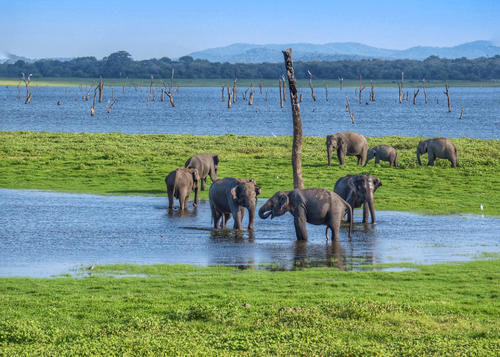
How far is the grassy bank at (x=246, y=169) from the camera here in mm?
29000

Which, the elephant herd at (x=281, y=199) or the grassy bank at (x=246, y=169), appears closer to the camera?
the elephant herd at (x=281, y=199)

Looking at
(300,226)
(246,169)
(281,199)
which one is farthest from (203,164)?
(300,226)

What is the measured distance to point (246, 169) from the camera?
35.6 metres

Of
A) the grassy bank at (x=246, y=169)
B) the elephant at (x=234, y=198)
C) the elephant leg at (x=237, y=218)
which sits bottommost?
the grassy bank at (x=246, y=169)

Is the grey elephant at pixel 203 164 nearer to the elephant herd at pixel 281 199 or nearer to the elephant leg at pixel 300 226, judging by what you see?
the elephant herd at pixel 281 199

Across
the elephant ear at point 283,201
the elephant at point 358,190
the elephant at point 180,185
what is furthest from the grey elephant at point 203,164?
the elephant ear at point 283,201

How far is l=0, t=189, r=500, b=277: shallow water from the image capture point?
17.6 m

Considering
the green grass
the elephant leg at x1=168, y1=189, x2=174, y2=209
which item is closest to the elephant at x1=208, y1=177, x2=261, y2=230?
the elephant leg at x1=168, y1=189, x2=174, y2=209

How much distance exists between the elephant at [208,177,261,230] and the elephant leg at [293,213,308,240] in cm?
180

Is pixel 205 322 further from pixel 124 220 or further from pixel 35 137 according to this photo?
pixel 35 137

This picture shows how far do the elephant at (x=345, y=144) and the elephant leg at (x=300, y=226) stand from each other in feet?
55.0

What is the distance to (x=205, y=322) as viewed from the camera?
1184cm

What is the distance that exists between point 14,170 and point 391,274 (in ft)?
78.9

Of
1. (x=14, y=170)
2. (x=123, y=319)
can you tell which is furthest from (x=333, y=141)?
(x=123, y=319)
